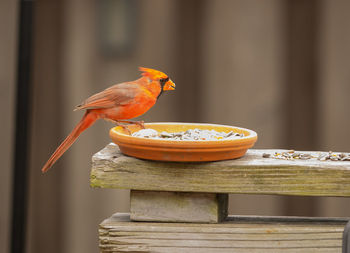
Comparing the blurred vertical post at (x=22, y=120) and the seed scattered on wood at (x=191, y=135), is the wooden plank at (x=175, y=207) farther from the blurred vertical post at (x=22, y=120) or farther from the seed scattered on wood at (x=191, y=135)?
the blurred vertical post at (x=22, y=120)

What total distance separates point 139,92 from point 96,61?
100 centimetres

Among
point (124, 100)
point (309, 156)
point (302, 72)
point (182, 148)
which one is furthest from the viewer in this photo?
point (302, 72)

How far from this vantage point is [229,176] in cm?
179

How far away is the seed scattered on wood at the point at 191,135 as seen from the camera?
1.93 metres

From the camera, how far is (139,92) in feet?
6.79

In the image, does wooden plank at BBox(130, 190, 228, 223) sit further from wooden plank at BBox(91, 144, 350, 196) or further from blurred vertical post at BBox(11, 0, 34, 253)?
blurred vertical post at BBox(11, 0, 34, 253)

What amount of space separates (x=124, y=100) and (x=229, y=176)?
49 cm

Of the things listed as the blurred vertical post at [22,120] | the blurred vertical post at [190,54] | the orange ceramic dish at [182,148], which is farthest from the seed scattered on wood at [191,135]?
the blurred vertical post at [22,120]

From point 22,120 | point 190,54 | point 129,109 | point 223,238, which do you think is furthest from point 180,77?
point 223,238

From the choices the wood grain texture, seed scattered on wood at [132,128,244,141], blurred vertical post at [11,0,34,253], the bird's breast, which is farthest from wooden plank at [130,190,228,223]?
blurred vertical post at [11,0,34,253]

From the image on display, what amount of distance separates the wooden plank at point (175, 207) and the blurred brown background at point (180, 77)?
1.18 meters

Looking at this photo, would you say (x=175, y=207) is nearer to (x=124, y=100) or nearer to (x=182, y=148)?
(x=182, y=148)

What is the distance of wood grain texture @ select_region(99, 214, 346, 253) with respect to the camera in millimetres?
1764

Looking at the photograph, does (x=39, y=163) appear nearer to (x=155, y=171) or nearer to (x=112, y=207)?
(x=112, y=207)
